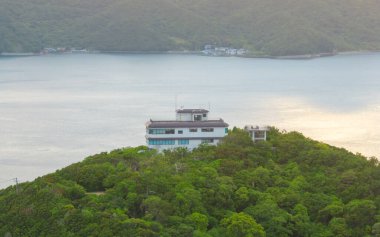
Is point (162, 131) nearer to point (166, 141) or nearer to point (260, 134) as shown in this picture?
point (166, 141)

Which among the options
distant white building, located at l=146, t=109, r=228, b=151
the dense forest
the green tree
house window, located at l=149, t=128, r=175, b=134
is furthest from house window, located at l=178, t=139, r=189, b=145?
the green tree

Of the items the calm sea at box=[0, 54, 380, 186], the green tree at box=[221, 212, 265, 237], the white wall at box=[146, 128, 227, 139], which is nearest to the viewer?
the green tree at box=[221, 212, 265, 237]

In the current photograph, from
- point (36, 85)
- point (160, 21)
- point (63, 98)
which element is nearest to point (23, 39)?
point (160, 21)

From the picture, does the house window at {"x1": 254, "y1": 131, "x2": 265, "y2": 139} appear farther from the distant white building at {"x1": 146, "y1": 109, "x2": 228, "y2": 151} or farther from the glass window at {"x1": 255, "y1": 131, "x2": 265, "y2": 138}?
the distant white building at {"x1": 146, "y1": 109, "x2": 228, "y2": 151}

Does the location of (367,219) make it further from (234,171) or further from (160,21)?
(160,21)

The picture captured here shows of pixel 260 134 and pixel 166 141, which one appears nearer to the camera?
pixel 166 141

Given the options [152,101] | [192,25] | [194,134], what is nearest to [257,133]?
[194,134]

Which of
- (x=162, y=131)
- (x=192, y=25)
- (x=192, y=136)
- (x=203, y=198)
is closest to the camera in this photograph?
(x=203, y=198)
